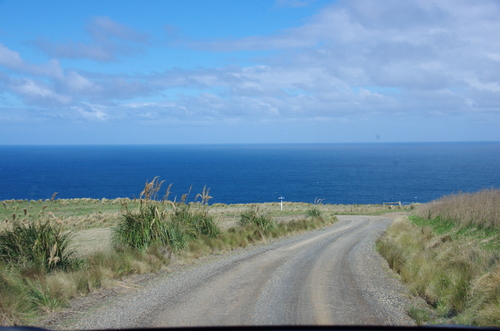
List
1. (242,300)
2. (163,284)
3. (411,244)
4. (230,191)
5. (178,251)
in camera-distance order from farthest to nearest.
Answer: (230,191) → (411,244) → (178,251) → (163,284) → (242,300)

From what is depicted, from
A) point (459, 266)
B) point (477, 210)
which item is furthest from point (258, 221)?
point (459, 266)

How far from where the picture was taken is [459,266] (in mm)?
8430

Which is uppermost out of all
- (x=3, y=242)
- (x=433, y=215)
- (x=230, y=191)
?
(x=3, y=242)

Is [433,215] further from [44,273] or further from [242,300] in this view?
[44,273]

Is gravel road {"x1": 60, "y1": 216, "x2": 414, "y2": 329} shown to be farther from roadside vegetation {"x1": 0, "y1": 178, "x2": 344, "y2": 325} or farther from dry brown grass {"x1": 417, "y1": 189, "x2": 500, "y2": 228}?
dry brown grass {"x1": 417, "y1": 189, "x2": 500, "y2": 228}

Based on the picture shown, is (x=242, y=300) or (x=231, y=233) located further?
(x=231, y=233)

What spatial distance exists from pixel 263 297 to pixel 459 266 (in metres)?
4.39

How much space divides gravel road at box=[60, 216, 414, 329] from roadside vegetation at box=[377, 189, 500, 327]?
483 mm

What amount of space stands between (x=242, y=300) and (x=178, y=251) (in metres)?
4.57

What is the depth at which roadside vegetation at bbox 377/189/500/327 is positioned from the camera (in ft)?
20.4

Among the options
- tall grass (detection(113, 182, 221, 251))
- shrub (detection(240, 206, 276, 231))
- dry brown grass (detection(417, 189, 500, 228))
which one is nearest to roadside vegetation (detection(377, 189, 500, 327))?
dry brown grass (detection(417, 189, 500, 228))

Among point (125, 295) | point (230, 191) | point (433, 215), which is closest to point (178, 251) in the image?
point (125, 295)

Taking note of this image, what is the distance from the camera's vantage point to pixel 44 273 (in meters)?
7.72

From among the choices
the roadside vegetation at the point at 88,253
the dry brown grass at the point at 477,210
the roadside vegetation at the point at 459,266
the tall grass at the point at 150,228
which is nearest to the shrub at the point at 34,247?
the roadside vegetation at the point at 88,253
